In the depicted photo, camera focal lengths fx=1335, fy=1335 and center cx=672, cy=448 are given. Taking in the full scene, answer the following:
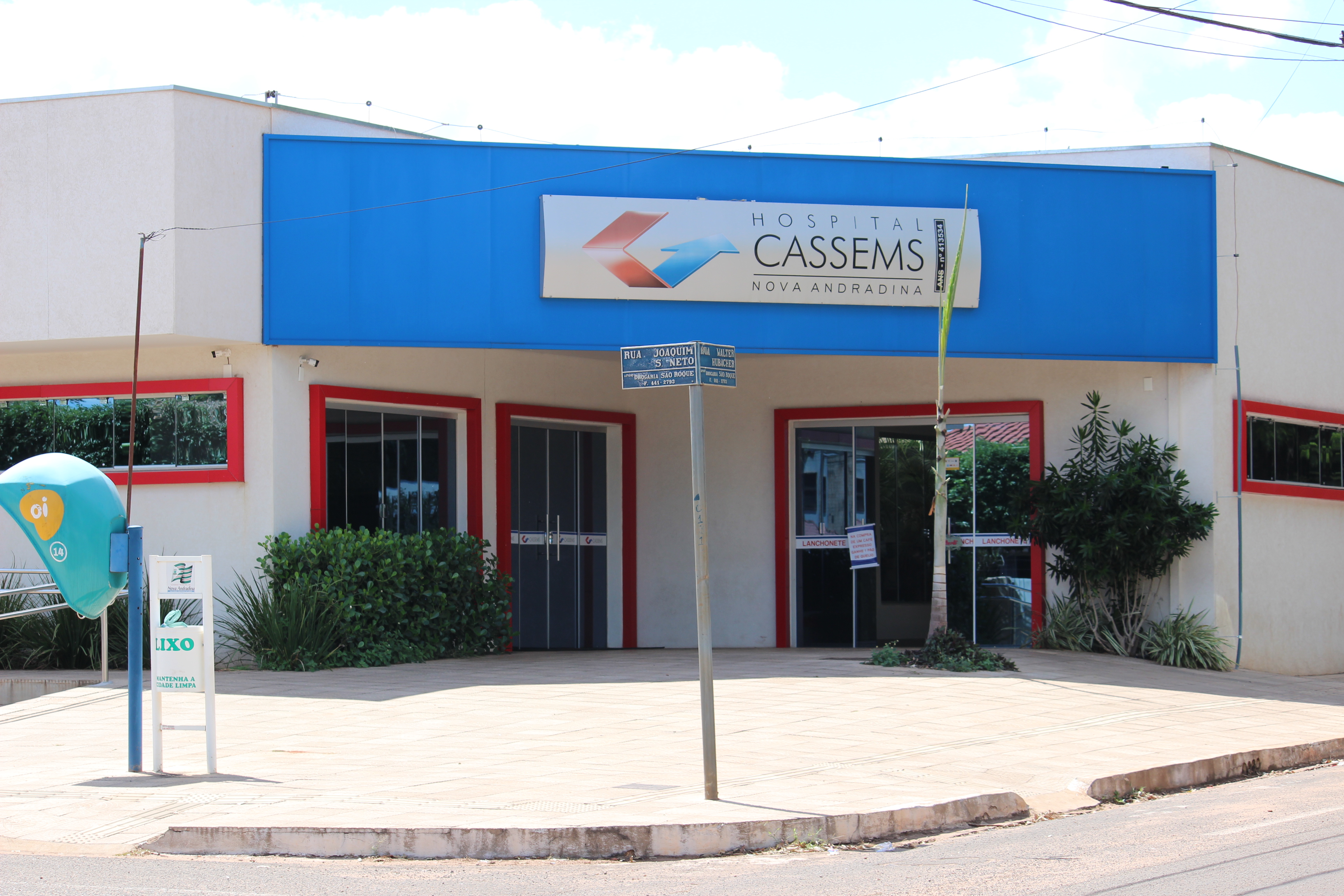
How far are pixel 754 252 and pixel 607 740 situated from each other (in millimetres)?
7189

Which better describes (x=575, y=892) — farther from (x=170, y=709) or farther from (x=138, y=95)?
(x=138, y=95)

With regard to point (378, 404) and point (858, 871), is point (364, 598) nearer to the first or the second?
point (378, 404)

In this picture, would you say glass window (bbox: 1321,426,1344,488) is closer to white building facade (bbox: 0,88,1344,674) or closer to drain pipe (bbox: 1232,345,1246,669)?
white building facade (bbox: 0,88,1344,674)

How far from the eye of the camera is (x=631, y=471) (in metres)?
18.7

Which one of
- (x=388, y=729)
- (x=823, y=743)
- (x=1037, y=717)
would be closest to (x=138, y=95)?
(x=388, y=729)

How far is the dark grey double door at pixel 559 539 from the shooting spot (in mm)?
18062

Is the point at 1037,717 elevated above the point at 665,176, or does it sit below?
below

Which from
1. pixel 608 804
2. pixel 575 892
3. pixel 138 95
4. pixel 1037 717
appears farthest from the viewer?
pixel 138 95

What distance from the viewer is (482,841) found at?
687 centimetres

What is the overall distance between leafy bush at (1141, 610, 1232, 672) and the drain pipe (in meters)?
0.27

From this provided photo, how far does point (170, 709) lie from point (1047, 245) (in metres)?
11.1

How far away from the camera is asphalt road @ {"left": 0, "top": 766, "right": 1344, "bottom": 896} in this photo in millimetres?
6109

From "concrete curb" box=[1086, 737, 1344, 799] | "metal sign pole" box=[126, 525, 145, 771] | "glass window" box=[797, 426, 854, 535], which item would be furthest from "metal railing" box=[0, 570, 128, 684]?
"concrete curb" box=[1086, 737, 1344, 799]

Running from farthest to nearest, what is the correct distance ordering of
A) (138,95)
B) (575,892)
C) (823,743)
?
(138,95) < (823,743) < (575,892)
